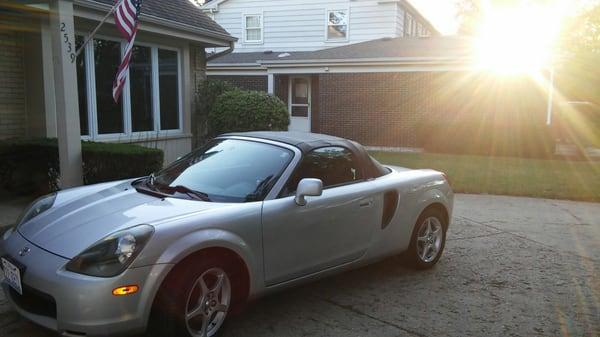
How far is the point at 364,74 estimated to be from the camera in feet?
58.3

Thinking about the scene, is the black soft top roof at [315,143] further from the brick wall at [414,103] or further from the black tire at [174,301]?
the brick wall at [414,103]

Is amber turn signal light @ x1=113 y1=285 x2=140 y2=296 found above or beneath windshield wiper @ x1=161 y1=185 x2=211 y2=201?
beneath

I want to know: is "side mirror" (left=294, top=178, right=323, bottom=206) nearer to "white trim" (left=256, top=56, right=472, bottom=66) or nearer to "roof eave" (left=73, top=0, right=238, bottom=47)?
"roof eave" (left=73, top=0, right=238, bottom=47)

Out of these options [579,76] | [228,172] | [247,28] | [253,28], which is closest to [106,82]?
[228,172]

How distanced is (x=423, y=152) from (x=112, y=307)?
13702 mm

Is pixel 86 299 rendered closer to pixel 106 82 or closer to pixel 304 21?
pixel 106 82

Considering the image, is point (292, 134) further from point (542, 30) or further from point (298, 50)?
point (542, 30)

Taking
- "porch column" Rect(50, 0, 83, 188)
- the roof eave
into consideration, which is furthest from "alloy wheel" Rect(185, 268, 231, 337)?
the roof eave

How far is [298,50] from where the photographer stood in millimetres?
22969

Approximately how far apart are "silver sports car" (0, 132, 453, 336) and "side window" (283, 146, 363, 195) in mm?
12

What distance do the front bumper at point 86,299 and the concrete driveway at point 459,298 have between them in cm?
59

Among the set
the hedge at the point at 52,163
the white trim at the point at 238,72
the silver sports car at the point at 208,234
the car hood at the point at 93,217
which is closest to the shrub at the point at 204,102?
the hedge at the point at 52,163

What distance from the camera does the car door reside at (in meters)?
3.79

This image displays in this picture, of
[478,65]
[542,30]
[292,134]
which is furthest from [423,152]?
[542,30]
